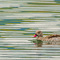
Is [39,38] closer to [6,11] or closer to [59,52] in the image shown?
[59,52]

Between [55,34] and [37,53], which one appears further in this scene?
[55,34]

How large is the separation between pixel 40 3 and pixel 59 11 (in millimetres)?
2650

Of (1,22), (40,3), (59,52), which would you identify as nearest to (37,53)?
(59,52)

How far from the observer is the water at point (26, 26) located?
1841 centimetres

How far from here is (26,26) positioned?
2331 cm

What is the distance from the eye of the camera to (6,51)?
18766mm

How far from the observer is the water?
18413 mm

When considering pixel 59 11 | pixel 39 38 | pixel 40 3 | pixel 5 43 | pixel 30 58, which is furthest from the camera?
pixel 40 3

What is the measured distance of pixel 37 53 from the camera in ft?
60.6

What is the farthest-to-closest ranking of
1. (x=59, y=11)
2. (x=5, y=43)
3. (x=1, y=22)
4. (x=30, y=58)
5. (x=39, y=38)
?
(x=59, y=11) < (x=1, y=22) < (x=39, y=38) < (x=5, y=43) < (x=30, y=58)

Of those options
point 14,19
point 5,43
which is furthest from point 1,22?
point 5,43

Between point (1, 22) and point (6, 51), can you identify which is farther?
point (1, 22)

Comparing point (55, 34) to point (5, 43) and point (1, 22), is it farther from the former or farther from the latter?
point (1, 22)

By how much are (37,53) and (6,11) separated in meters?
8.98
